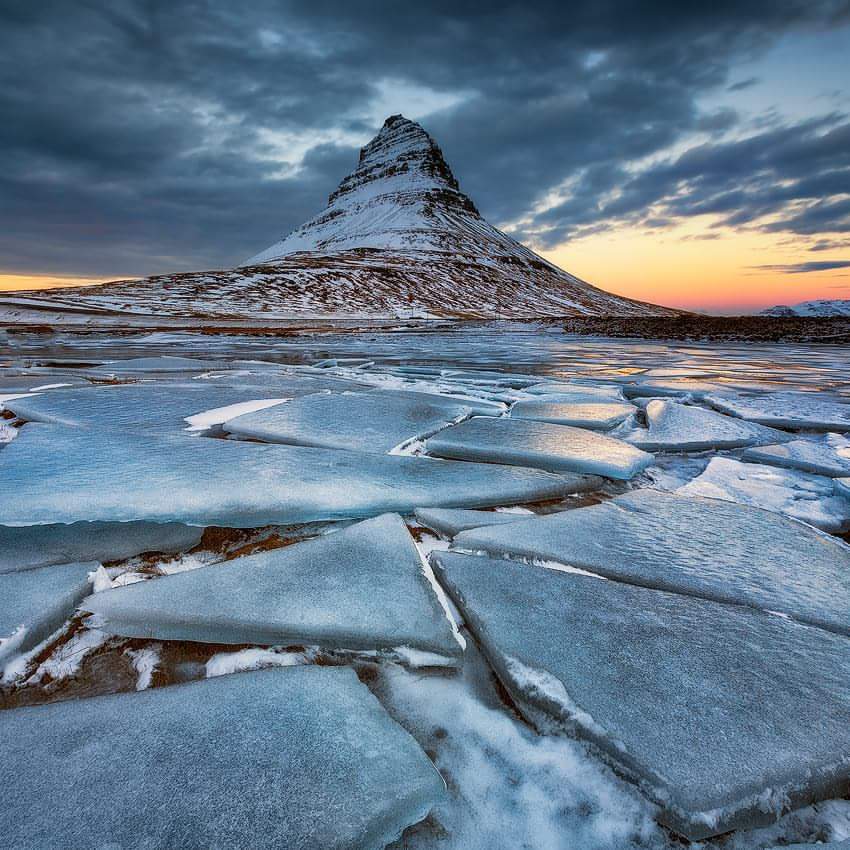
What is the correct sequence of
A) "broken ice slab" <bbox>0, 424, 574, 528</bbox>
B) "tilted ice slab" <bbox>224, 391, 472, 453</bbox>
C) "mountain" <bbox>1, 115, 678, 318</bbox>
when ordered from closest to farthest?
"broken ice slab" <bbox>0, 424, 574, 528</bbox> → "tilted ice slab" <bbox>224, 391, 472, 453</bbox> → "mountain" <bbox>1, 115, 678, 318</bbox>

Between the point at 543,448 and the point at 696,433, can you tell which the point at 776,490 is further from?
the point at 543,448

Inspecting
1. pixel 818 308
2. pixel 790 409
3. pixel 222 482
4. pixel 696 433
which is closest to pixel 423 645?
pixel 222 482

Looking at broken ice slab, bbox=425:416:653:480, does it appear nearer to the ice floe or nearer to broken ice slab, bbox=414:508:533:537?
broken ice slab, bbox=414:508:533:537

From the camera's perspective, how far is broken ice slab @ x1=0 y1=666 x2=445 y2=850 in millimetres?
464


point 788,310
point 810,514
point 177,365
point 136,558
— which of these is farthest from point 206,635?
point 788,310

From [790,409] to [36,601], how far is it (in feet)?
9.97

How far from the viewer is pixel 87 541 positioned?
103 cm

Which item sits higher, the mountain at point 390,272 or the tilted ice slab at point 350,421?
the mountain at point 390,272

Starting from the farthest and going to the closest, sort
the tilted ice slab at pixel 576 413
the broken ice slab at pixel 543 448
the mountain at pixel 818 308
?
the mountain at pixel 818 308
the tilted ice slab at pixel 576 413
the broken ice slab at pixel 543 448

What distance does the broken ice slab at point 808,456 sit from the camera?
5.13 ft

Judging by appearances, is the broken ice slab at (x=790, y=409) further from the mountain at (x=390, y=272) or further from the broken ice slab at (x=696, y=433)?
the mountain at (x=390, y=272)

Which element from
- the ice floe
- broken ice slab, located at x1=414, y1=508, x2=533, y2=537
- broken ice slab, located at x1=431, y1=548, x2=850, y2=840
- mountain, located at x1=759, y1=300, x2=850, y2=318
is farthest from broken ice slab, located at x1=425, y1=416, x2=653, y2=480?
mountain, located at x1=759, y1=300, x2=850, y2=318

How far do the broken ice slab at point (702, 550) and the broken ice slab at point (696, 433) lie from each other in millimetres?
613

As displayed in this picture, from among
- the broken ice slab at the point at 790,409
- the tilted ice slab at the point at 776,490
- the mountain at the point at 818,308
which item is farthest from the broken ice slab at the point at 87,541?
the mountain at the point at 818,308
